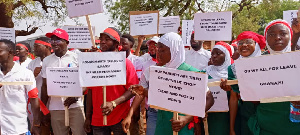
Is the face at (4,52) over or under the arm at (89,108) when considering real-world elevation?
over

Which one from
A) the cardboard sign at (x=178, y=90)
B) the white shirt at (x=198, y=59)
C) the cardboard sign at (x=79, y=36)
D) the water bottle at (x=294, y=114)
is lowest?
the water bottle at (x=294, y=114)

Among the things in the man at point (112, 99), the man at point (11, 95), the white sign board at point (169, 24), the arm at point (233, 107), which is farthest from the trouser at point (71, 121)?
the white sign board at point (169, 24)

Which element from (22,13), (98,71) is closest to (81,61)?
(98,71)

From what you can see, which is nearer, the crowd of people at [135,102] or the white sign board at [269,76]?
the white sign board at [269,76]

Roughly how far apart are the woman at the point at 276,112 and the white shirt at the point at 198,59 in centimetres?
264

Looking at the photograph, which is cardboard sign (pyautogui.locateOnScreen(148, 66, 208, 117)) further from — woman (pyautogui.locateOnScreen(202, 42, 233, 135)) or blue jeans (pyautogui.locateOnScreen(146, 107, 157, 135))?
blue jeans (pyautogui.locateOnScreen(146, 107, 157, 135))

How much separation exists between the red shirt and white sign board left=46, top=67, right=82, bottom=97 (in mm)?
471

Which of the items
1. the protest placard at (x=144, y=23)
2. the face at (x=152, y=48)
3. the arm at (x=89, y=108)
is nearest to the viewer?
the arm at (x=89, y=108)

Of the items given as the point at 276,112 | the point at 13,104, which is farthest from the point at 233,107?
the point at 13,104

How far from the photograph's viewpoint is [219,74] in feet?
12.8

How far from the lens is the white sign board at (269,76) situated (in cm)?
222

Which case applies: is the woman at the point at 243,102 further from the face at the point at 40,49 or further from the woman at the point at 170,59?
the face at the point at 40,49

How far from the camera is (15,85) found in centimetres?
349

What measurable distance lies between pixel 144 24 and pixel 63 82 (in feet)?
10.9
